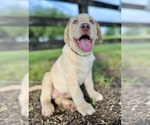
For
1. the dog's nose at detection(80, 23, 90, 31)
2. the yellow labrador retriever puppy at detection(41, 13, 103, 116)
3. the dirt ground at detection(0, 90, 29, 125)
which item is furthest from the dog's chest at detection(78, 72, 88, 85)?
the dirt ground at detection(0, 90, 29, 125)

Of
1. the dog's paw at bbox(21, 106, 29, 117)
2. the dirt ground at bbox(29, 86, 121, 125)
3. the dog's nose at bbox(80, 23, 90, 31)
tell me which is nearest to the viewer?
the dog's nose at bbox(80, 23, 90, 31)

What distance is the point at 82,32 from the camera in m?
1.32

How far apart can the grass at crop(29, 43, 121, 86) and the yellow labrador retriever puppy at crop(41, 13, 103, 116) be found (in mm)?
48

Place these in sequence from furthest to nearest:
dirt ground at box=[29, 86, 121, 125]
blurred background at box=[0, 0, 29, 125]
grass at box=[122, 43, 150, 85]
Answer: grass at box=[122, 43, 150, 85]
blurred background at box=[0, 0, 29, 125]
dirt ground at box=[29, 86, 121, 125]

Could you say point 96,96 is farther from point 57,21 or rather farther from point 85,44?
point 57,21

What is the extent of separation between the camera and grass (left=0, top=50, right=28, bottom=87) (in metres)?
1.78

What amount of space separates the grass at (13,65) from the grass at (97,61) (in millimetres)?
267

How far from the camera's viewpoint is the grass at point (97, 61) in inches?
59.5

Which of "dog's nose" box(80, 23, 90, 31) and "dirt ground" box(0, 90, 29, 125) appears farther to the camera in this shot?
"dirt ground" box(0, 90, 29, 125)

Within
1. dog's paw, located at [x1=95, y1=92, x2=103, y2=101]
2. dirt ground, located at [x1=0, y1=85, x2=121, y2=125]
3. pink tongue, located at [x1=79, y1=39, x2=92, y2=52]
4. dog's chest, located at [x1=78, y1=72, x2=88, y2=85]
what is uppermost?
pink tongue, located at [x1=79, y1=39, x2=92, y2=52]

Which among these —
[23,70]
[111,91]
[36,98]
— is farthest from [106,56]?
[23,70]

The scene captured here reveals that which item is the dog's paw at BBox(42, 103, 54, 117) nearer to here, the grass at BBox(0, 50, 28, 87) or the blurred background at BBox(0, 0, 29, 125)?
the blurred background at BBox(0, 0, 29, 125)

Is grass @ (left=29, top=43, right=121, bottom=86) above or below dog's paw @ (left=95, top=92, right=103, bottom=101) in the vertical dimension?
above

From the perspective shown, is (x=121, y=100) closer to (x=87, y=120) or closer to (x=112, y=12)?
(x=87, y=120)
